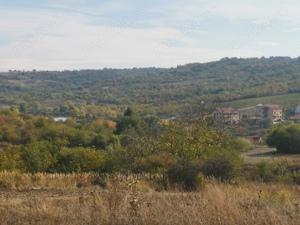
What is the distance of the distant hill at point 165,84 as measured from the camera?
10969 cm

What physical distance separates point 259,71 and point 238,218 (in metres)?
157

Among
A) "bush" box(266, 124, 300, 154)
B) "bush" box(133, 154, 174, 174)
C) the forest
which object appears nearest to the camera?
the forest

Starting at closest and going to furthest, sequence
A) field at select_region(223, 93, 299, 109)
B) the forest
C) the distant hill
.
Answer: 1. the forest
2. field at select_region(223, 93, 299, 109)
3. the distant hill

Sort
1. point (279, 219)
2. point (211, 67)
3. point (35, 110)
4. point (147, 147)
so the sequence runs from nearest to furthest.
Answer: point (279, 219), point (147, 147), point (35, 110), point (211, 67)

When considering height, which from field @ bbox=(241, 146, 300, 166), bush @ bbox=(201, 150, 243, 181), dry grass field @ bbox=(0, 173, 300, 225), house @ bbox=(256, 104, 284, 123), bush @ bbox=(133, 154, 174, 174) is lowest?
house @ bbox=(256, 104, 284, 123)

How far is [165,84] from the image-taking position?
151m

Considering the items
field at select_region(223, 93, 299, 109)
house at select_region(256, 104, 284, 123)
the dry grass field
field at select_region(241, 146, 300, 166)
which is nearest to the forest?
the dry grass field

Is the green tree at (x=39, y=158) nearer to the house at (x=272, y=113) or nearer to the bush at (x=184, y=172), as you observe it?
the bush at (x=184, y=172)

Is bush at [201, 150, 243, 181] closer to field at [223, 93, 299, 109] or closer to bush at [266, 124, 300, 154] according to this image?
bush at [266, 124, 300, 154]

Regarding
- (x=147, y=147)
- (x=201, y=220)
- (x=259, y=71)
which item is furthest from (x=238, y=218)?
(x=259, y=71)

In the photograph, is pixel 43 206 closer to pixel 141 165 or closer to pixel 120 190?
pixel 120 190

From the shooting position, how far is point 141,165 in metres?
20.0

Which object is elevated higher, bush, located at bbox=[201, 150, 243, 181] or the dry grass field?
the dry grass field

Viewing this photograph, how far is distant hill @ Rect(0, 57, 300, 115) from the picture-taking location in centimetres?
10969
